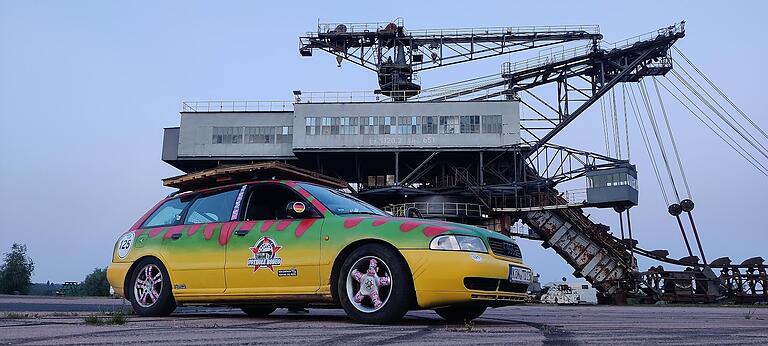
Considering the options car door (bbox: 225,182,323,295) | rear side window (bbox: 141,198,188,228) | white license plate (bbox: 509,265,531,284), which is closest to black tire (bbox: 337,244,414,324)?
car door (bbox: 225,182,323,295)

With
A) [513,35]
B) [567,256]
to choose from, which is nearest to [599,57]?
[513,35]

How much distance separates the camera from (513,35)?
1892 inches

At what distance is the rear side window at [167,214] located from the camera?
7.45 metres

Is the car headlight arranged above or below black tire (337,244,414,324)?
above

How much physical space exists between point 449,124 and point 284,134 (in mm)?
12017

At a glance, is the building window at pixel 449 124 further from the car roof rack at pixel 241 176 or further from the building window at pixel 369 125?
the car roof rack at pixel 241 176

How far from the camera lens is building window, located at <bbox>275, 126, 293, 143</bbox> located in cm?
4731

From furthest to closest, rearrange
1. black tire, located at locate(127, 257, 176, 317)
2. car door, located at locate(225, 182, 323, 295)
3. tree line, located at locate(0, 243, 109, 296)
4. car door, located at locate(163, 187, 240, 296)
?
tree line, located at locate(0, 243, 109, 296)
black tire, located at locate(127, 257, 176, 317)
car door, located at locate(163, 187, 240, 296)
car door, located at locate(225, 182, 323, 295)

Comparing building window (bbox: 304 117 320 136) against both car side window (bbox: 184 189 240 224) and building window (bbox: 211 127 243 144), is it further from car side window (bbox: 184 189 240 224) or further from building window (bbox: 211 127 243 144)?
car side window (bbox: 184 189 240 224)

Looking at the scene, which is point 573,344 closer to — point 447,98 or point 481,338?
point 481,338

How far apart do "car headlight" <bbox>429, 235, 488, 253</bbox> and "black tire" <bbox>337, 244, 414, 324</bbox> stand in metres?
0.32

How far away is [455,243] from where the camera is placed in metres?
5.56

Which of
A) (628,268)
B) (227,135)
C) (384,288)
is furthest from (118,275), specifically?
(227,135)

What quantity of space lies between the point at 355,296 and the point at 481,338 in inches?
69.4
